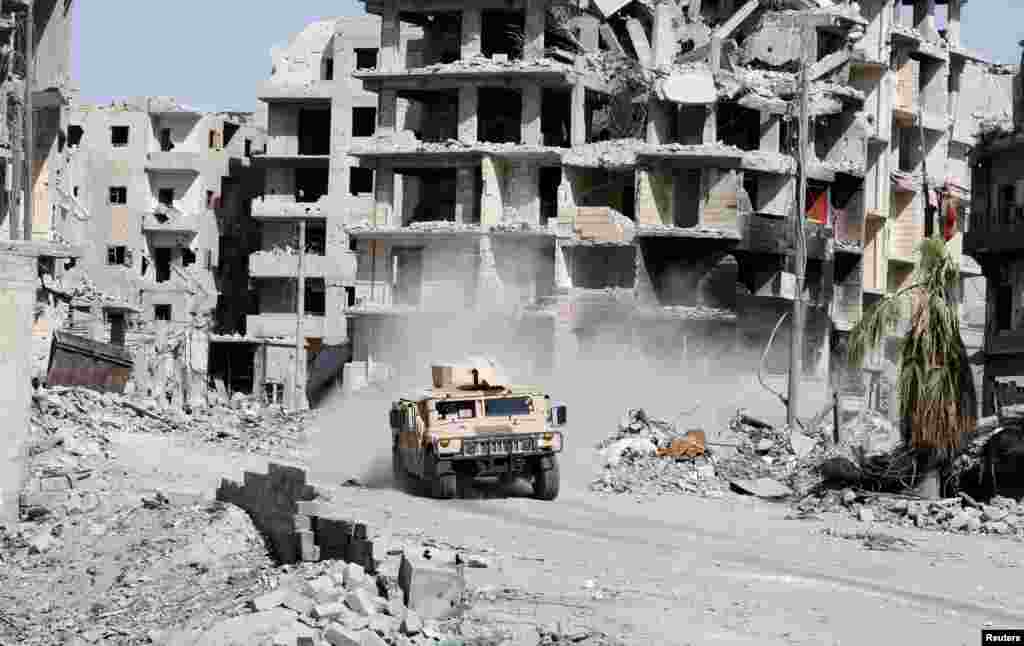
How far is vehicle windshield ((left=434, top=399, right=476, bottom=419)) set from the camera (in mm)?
36094

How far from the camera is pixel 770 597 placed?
80.4ft

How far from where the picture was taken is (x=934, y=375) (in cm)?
3647

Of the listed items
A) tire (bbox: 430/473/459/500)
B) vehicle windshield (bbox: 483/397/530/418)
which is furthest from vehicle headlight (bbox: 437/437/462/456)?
vehicle windshield (bbox: 483/397/530/418)

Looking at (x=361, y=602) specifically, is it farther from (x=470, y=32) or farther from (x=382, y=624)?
(x=470, y=32)

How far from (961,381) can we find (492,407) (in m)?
9.14

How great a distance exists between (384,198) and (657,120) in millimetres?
10948

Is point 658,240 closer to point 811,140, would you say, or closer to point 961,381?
point 811,140

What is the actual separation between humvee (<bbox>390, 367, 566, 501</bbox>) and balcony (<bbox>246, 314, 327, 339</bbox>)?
45.7 metres

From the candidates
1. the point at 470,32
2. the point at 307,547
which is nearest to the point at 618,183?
the point at 470,32

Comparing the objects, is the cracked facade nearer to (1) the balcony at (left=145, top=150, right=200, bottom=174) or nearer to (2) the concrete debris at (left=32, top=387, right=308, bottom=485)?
(1) the balcony at (left=145, top=150, right=200, bottom=174)

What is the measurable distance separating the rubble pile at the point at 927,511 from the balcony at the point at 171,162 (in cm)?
5372

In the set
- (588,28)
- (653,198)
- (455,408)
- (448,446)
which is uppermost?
(588,28)

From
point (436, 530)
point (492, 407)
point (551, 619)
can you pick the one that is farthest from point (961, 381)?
point (551, 619)

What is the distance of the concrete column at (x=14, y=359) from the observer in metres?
33.5
